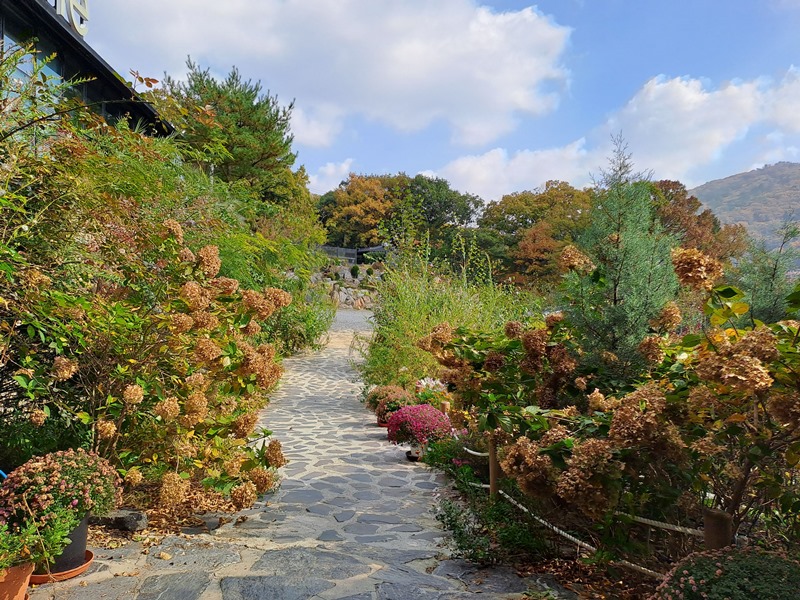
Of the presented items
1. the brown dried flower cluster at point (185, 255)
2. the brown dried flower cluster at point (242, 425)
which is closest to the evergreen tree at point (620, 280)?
the brown dried flower cluster at point (242, 425)

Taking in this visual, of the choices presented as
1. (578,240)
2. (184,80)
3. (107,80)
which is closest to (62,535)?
(578,240)

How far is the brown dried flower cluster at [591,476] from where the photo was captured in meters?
1.83

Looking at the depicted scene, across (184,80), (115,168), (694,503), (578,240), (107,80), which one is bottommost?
(694,503)

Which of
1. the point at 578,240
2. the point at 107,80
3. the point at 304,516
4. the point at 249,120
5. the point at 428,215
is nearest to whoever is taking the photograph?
the point at 578,240

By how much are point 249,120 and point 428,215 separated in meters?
22.9

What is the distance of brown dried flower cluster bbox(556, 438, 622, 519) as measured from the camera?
183cm

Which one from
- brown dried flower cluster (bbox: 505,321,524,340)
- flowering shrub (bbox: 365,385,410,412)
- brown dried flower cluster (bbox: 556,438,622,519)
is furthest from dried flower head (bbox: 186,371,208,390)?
flowering shrub (bbox: 365,385,410,412)

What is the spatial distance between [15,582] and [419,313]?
244 inches

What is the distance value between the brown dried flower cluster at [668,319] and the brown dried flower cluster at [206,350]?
7.59 ft

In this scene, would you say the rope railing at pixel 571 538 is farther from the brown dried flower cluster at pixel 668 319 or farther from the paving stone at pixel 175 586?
the paving stone at pixel 175 586

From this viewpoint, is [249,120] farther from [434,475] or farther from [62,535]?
[62,535]

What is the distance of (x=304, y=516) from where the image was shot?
362cm

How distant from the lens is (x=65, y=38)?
9680mm

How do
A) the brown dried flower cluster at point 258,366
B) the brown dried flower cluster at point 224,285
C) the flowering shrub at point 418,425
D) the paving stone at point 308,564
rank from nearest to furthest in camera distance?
the paving stone at point 308,564, the brown dried flower cluster at point 224,285, the brown dried flower cluster at point 258,366, the flowering shrub at point 418,425
